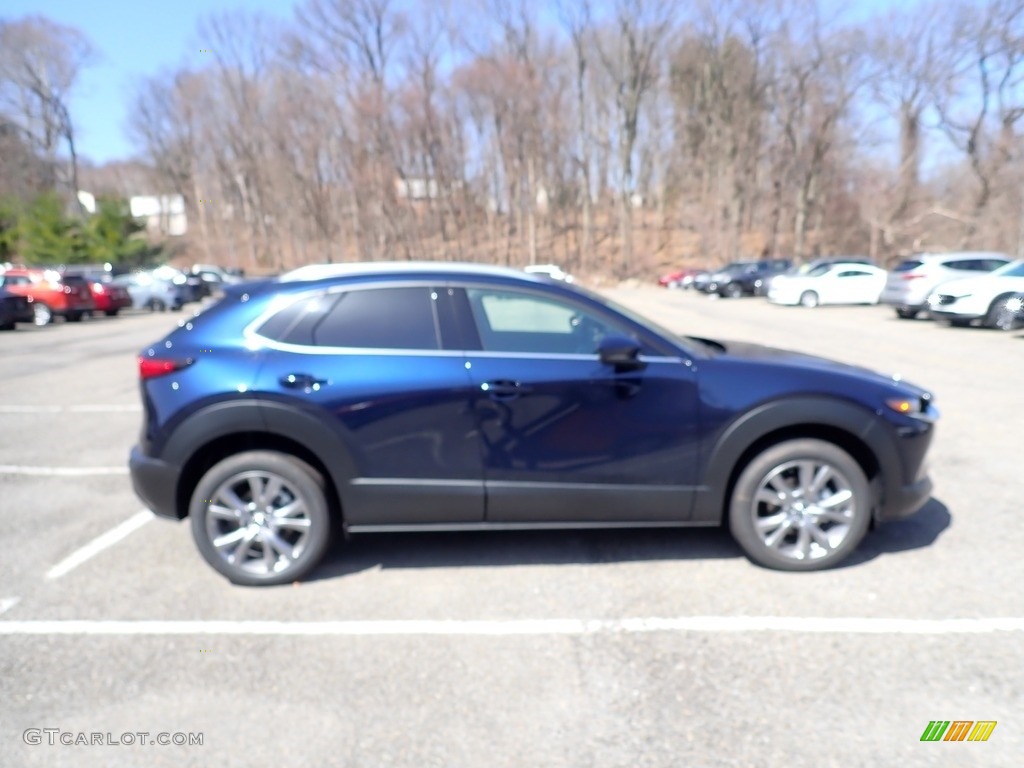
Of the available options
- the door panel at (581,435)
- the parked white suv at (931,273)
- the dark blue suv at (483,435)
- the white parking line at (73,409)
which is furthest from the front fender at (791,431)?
the parked white suv at (931,273)

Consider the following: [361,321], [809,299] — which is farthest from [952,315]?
[361,321]

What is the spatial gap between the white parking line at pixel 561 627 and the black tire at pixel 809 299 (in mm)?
22324

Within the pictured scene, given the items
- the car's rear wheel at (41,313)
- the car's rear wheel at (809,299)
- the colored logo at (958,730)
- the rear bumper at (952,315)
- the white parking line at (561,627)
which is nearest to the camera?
the colored logo at (958,730)

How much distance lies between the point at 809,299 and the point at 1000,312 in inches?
377

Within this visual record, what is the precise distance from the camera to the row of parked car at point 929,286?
14.6 metres

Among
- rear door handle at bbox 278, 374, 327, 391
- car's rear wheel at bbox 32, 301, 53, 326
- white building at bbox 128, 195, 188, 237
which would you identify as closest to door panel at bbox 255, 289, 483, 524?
rear door handle at bbox 278, 374, 327, 391

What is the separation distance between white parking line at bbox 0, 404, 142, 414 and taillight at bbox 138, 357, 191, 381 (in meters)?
5.18

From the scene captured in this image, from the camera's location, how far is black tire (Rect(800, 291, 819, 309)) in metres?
23.9

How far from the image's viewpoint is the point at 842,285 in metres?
23.6

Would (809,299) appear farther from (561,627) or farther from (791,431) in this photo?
(561,627)

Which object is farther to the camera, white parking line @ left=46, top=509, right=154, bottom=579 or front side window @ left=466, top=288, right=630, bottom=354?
white parking line @ left=46, top=509, right=154, bottom=579

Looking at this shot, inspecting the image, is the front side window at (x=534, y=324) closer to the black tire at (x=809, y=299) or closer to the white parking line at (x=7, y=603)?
the white parking line at (x=7, y=603)

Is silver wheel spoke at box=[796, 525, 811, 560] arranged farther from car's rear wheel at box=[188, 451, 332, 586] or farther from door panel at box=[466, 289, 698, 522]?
car's rear wheel at box=[188, 451, 332, 586]

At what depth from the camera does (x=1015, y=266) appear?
1478cm
